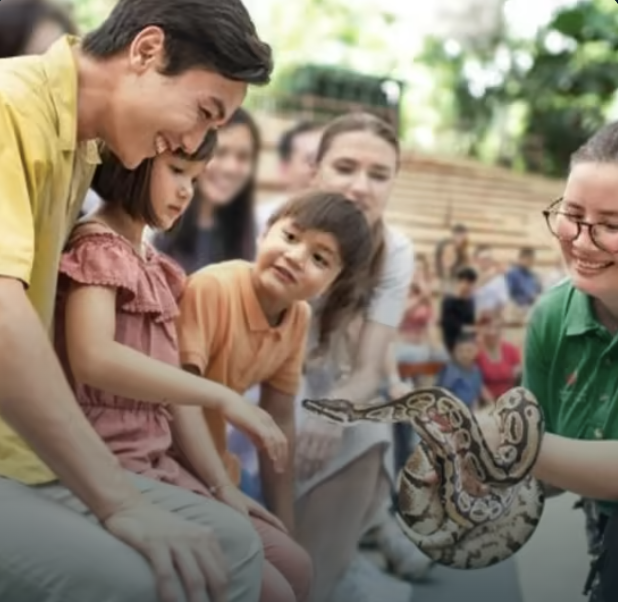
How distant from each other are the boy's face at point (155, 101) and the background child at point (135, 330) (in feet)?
0.26

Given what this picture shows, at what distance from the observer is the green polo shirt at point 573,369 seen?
1581mm

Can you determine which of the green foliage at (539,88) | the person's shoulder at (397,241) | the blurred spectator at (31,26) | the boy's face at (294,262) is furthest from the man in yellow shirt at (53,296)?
the green foliage at (539,88)

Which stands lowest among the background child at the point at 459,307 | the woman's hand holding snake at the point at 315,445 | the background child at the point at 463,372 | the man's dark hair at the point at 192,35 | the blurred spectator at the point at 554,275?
the woman's hand holding snake at the point at 315,445

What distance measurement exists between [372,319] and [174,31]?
1.95 feet

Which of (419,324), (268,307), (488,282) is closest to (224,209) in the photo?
(268,307)

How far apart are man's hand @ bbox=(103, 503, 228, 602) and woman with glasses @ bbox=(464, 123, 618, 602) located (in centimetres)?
44

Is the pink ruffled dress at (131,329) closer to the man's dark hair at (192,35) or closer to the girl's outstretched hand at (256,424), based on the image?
the girl's outstretched hand at (256,424)

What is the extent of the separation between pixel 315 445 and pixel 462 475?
0.78ft

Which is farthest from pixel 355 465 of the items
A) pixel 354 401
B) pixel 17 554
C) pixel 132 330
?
pixel 17 554

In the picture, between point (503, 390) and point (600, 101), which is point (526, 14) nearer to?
point (600, 101)

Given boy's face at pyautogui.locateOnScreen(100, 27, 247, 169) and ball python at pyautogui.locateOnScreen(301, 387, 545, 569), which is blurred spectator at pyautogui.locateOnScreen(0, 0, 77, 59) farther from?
ball python at pyautogui.locateOnScreen(301, 387, 545, 569)

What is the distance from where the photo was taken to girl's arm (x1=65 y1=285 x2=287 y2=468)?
1.32 meters

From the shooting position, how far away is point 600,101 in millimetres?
1886

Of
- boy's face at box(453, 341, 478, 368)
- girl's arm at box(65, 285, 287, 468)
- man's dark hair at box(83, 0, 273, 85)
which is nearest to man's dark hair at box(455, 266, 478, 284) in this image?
boy's face at box(453, 341, 478, 368)
